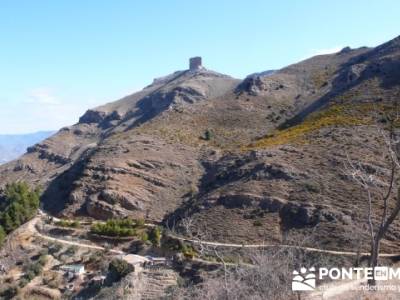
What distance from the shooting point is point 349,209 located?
32.8m

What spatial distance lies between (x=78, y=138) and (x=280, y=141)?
57478mm

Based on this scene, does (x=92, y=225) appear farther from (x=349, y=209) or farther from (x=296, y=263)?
(x=296, y=263)

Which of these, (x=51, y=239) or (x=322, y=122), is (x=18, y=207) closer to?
(x=51, y=239)

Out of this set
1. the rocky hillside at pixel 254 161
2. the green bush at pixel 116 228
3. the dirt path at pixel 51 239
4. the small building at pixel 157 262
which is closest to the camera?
the small building at pixel 157 262

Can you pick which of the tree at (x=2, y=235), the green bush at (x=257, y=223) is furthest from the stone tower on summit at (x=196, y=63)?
the green bush at (x=257, y=223)

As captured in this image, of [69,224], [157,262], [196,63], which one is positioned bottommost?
[157,262]

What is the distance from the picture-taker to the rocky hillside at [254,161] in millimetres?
→ 34688

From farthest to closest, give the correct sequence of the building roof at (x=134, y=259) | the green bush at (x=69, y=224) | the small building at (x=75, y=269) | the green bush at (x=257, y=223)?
the green bush at (x=69, y=224), the green bush at (x=257, y=223), the small building at (x=75, y=269), the building roof at (x=134, y=259)

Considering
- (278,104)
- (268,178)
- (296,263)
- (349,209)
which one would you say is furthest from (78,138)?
(296,263)

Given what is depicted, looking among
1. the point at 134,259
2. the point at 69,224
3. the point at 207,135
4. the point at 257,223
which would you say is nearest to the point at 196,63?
the point at 207,135

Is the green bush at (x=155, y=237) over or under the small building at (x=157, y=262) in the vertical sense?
over

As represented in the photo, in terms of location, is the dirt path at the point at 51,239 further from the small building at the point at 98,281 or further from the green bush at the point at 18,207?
the small building at the point at 98,281

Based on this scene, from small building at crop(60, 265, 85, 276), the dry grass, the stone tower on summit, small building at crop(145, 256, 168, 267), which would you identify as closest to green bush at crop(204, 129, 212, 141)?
the dry grass

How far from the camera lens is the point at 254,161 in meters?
42.8
